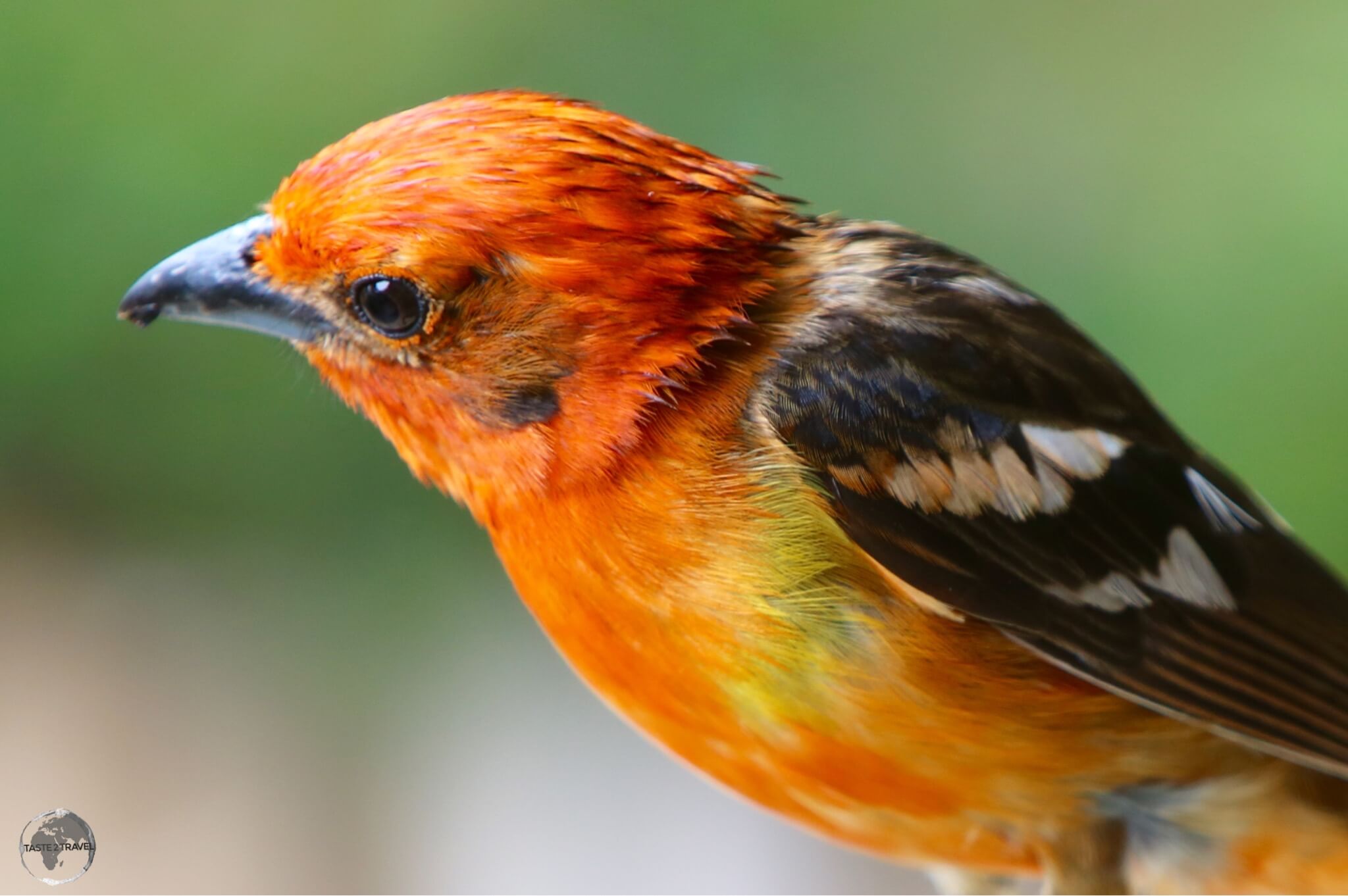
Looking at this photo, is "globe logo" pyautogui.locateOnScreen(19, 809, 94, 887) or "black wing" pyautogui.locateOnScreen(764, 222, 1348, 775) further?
"globe logo" pyautogui.locateOnScreen(19, 809, 94, 887)

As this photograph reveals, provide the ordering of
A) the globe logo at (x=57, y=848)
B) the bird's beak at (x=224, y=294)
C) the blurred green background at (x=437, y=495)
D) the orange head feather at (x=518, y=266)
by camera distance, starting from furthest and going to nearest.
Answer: the blurred green background at (x=437, y=495), the globe logo at (x=57, y=848), the bird's beak at (x=224, y=294), the orange head feather at (x=518, y=266)

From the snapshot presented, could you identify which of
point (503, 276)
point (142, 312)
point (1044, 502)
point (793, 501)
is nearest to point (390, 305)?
point (503, 276)

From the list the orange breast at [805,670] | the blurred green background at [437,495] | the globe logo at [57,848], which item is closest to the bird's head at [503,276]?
the orange breast at [805,670]

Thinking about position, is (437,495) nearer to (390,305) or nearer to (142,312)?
(142,312)

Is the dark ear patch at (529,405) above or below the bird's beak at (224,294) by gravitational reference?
below

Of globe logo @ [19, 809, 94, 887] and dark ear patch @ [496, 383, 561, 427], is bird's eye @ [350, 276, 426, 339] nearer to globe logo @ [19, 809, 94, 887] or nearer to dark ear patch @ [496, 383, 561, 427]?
dark ear patch @ [496, 383, 561, 427]

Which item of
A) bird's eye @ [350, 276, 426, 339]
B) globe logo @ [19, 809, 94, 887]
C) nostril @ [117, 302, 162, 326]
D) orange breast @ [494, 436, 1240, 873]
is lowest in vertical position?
globe logo @ [19, 809, 94, 887]

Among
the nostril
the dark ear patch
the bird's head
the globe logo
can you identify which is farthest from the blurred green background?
the dark ear patch

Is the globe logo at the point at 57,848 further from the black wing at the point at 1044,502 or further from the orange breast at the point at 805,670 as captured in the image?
the black wing at the point at 1044,502
